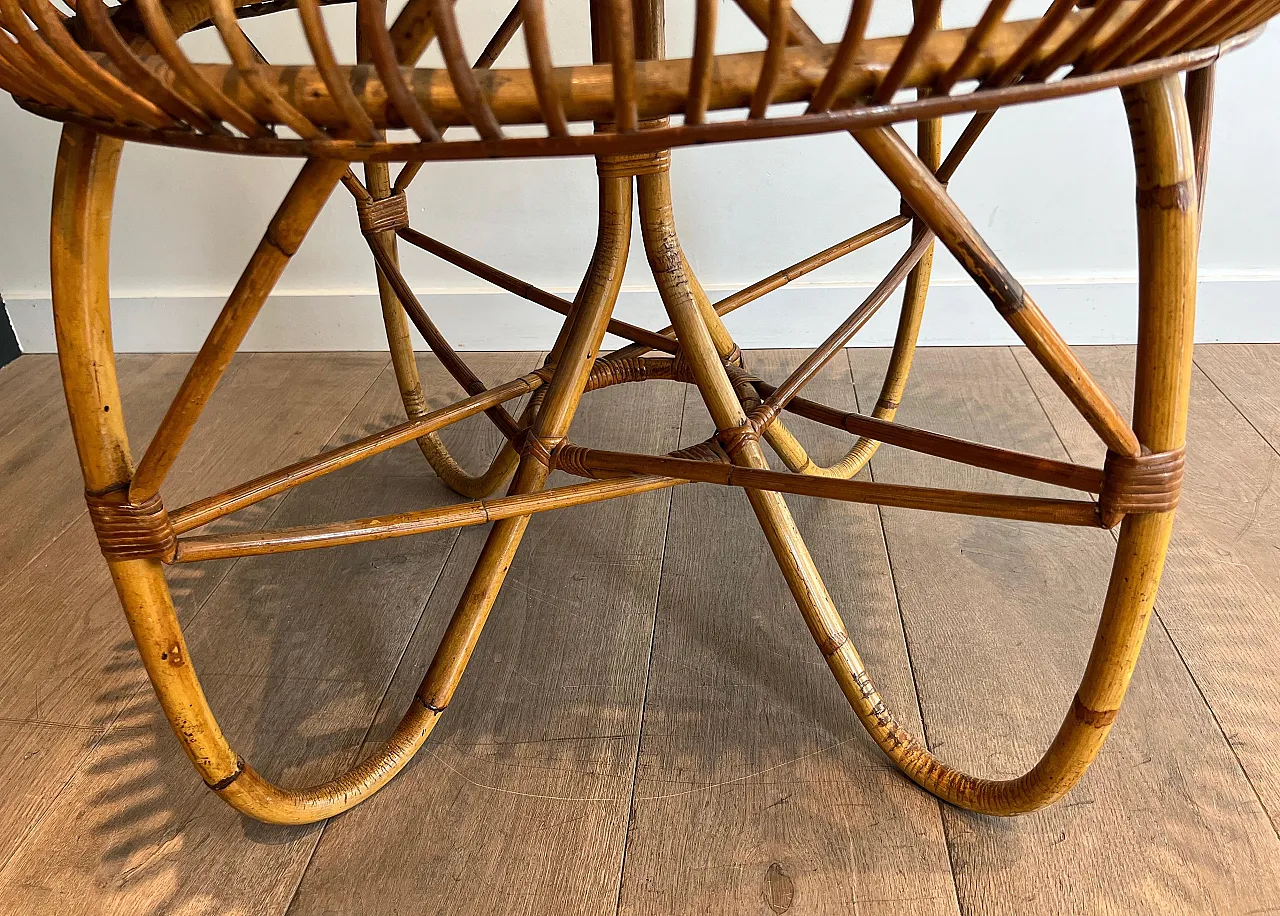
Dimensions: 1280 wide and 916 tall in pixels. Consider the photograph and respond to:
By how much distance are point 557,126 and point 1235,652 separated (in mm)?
758

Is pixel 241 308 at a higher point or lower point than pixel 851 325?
higher

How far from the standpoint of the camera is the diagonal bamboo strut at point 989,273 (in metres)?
0.47

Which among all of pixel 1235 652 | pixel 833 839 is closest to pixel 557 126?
pixel 833 839

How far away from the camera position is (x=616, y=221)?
0.77m

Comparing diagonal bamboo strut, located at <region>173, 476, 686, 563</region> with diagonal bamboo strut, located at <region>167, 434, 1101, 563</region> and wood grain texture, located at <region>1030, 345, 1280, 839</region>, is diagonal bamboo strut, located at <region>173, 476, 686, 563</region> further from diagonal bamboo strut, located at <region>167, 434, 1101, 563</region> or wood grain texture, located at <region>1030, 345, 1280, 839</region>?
wood grain texture, located at <region>1030, 345, 1280, 839</region>

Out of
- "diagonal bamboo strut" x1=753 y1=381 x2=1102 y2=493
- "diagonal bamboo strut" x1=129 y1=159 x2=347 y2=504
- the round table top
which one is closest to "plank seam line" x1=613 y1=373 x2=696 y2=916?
"diagonal bamboo strut" x1=753 y1=381 x2=1102 y2=493

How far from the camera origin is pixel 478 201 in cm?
149

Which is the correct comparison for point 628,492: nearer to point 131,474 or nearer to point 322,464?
point 322,464

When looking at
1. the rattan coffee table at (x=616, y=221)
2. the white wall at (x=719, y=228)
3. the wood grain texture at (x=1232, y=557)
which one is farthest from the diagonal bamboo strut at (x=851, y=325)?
the white wall at (x=719, y=228)

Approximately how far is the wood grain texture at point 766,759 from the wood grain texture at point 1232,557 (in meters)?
0.24

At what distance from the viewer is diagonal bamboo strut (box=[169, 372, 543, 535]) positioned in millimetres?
600

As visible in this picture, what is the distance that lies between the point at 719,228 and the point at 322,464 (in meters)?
0.90

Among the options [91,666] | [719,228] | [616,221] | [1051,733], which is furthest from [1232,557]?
[91,666]

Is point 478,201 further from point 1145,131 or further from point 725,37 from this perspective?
point 1145,131
